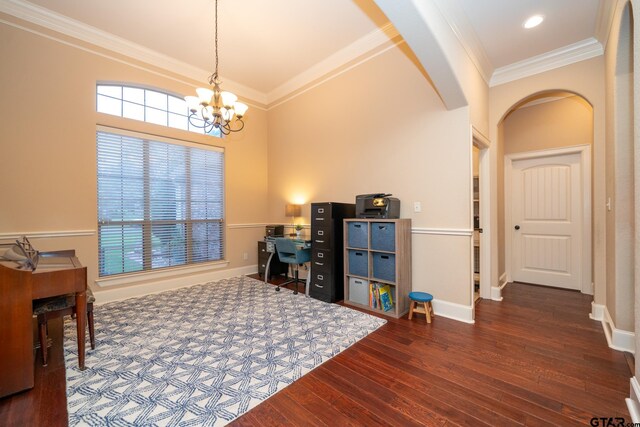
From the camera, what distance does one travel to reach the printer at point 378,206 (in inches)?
120

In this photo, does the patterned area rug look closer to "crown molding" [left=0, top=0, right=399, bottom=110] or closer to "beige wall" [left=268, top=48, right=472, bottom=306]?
"beige wall" [left=268, top=48, right=472, bottom=306]

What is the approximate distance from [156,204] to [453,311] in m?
4.22

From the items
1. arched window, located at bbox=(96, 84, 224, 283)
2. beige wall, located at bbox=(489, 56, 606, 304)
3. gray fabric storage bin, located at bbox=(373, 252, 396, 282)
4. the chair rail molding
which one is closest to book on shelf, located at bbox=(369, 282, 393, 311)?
gray fabric storage bin, located at bbox=(373, 252, 396, 282)

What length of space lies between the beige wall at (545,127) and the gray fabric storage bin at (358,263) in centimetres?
215

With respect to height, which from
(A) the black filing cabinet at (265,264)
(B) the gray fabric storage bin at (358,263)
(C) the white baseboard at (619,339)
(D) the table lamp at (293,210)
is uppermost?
(D) the table lamp at (293,210)

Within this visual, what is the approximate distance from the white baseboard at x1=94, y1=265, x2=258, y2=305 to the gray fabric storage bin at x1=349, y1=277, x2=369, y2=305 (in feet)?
7.74

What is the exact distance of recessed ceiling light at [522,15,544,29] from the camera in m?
2.49

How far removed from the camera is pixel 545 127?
3.97 meters

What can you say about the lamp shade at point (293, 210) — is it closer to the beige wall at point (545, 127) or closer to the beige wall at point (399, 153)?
the beige wall at point (399, 153)

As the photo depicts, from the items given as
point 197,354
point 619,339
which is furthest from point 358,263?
point 619,339

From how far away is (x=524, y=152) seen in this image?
4121mm

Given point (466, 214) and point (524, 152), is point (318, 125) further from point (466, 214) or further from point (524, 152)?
point (524, 152)

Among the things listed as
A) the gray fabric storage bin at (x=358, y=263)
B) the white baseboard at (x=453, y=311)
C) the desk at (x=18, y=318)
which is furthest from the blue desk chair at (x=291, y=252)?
the desk at (x=18, y=318)

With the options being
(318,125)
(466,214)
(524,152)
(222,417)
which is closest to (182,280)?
(222,417)
